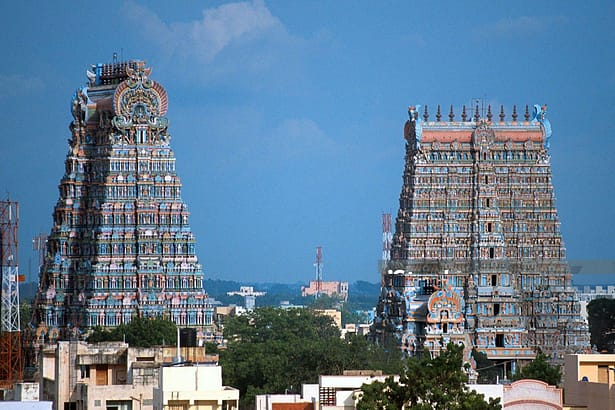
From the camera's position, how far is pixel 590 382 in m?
94.4

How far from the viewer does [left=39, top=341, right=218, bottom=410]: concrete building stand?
96500 mm

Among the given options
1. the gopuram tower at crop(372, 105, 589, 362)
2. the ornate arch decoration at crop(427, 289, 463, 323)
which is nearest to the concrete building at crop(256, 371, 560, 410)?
the ornate arch decoration at crop(427, 289, 463, 323)

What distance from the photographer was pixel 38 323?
573 ft

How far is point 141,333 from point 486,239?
3440cm

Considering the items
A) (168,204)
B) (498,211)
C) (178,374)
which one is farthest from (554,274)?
(178,374)

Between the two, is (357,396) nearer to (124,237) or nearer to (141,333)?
(141,333)

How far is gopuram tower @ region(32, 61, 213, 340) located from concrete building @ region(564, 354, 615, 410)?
75.8 metres

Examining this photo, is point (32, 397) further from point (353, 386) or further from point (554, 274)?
point (554, 274)

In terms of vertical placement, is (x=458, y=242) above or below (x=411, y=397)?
above

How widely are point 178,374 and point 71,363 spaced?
14690 millimetres

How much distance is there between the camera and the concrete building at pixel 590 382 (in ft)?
302

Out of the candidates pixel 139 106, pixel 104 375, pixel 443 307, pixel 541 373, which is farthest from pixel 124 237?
pixel 104 375

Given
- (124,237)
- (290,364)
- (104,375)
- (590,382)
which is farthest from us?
(124,237)

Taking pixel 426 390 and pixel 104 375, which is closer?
pixel 426 390
